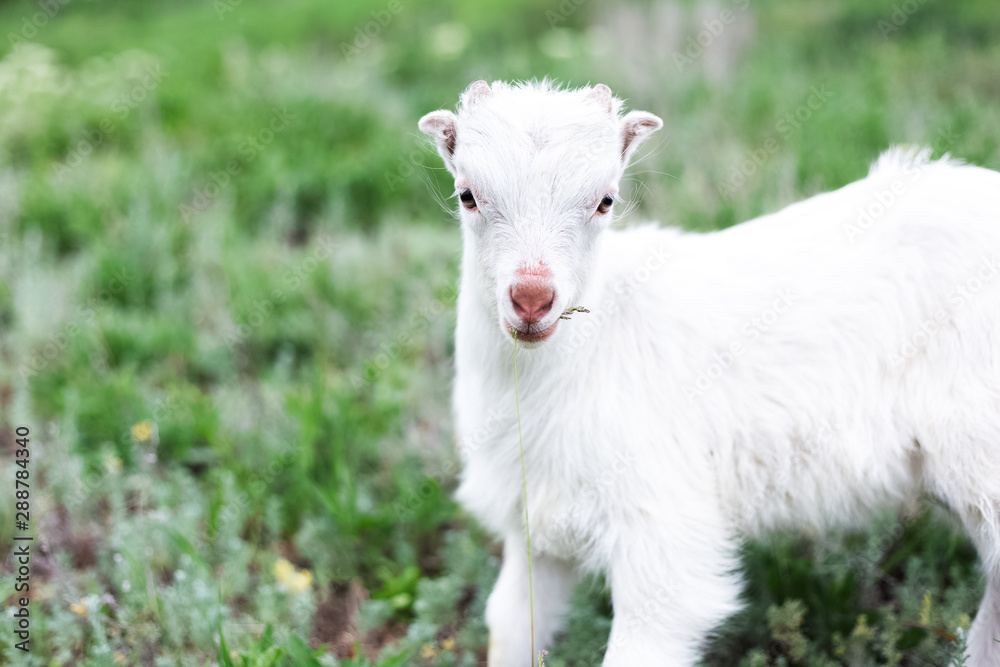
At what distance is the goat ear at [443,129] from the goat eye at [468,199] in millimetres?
208

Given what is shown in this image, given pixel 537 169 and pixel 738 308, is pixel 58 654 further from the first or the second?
pixel 738 308

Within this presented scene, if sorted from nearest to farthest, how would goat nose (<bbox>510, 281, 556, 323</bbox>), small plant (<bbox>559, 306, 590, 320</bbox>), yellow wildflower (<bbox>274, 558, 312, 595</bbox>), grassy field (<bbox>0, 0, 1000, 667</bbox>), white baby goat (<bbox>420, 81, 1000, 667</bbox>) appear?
1. goat nose (<bbox>510, 281, 556, 323</bbox>)
2. small plant (<bbox>559, 306, 590, 320</bbox>)
3. white baby goat (<bbox>420, 81, 1000, 667</bbox>)
4. grassy field (<bbox>0, 0, 1000, 667</bbox>)
5. yellow wildflower (<bbox>274, 558, 312, 595</bbox>)

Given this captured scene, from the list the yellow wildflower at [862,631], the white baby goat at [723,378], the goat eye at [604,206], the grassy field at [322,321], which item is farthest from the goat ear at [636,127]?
the yellow wildflower at [862,631]

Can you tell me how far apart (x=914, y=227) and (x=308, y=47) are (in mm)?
9601

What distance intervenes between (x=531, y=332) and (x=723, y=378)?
2.70 ft

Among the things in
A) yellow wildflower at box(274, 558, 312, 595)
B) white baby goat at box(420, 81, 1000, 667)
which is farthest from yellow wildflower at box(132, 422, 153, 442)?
white baby goat at box(420, 81, 1000, 667)

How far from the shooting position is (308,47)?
34.6ft

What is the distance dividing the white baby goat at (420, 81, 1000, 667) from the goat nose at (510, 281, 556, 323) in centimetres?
16

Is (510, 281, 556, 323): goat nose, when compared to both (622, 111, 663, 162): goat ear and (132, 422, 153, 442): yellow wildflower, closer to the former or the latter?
(622, 111, 663, 162): goat ear

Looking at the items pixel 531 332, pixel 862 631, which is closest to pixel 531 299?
pixel 531 332

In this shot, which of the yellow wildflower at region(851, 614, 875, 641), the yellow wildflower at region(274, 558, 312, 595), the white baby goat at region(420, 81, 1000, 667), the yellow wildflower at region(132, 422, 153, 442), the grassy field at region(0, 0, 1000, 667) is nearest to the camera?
the white baby goat at region(420, 81, 1000, 667)

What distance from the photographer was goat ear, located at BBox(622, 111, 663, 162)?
247 centimetres

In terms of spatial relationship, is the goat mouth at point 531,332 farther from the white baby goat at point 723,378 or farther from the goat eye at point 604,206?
the goat eye at point 604,206

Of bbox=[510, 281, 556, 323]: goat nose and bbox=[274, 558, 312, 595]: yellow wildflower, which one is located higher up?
bbox=[510, 281, 556, 323]: goat nose
